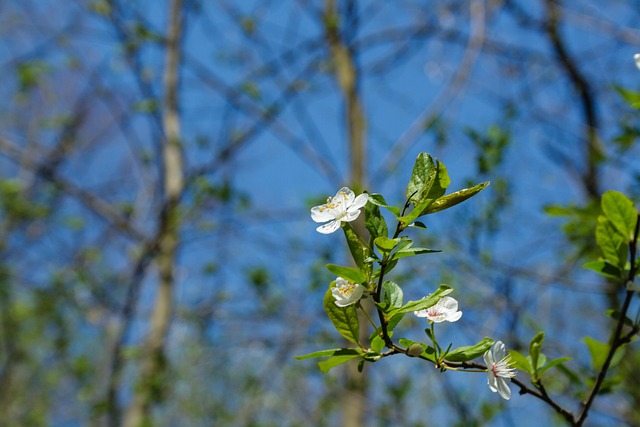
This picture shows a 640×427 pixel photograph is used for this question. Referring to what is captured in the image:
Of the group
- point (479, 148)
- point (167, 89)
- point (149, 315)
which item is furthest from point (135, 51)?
point (479, 148)

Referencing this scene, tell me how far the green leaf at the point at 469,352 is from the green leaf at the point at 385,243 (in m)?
0.15

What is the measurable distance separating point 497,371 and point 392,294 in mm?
153

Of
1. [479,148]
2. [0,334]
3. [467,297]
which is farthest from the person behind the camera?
[0,334]

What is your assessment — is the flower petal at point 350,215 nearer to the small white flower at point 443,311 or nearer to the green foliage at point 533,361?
the small white flower at point 443,311

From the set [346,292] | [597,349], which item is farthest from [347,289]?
[597,349]

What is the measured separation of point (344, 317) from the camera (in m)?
0.74

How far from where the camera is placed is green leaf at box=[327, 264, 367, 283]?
0.67 metres

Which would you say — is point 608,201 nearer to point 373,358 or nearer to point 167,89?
point 373,358

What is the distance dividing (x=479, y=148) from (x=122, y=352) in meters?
1.86

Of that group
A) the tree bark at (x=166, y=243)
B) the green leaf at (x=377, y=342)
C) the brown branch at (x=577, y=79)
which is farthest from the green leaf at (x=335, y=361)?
the brown branch at (x=577, y=79)

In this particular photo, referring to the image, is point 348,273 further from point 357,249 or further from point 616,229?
point 616,229

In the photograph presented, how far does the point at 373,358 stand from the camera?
702 mm

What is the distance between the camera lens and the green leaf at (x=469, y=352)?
2.36 ft

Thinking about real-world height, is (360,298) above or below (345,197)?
below
